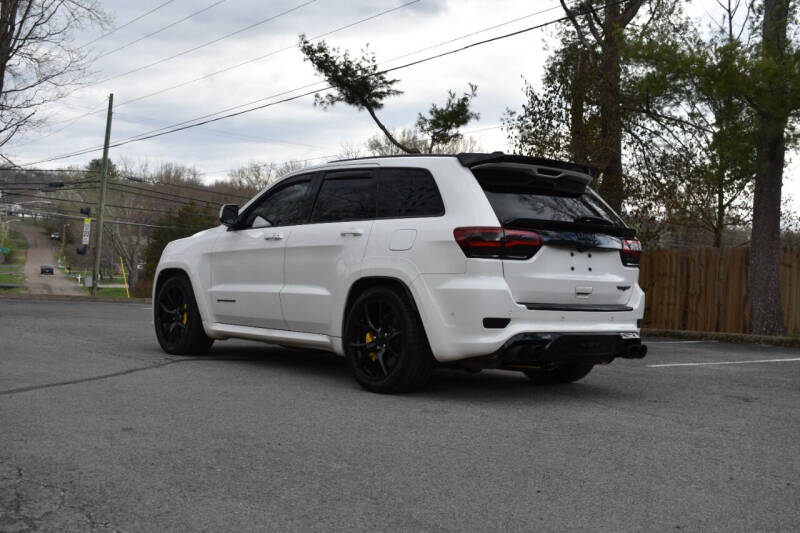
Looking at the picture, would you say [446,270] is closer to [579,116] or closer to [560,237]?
[560,237]

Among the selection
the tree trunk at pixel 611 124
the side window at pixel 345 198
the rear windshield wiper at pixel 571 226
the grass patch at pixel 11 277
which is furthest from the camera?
the grass patch at pixel 11 277

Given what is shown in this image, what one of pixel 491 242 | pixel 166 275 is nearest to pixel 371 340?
pixel 491 242

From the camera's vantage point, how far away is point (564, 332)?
603cm

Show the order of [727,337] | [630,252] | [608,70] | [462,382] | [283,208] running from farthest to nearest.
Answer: [608,70] → [727,337] → [283,208] → [462,382] → [630,252]

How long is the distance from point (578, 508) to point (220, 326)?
5077mm

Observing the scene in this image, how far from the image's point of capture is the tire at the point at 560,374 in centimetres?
723

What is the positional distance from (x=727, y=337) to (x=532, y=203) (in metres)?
10.2

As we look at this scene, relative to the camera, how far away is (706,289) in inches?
669

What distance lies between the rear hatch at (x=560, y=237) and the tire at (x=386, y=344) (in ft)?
2.61

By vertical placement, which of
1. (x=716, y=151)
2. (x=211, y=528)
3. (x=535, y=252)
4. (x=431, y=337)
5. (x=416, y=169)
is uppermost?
(x=716, y=151)

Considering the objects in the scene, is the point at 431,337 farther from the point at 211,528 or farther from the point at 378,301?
the point at 211,528

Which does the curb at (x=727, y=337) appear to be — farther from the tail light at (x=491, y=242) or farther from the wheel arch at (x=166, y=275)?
the wheel arch at (x=166, y=275)

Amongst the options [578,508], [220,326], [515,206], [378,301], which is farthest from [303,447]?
[220,326]

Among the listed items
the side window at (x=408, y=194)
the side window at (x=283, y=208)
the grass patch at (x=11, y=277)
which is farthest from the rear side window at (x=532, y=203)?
the grass patch at (x=11, y=277)
